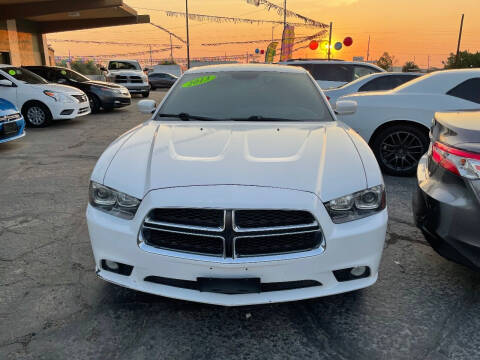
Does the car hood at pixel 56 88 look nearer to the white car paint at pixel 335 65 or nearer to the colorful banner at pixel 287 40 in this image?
the white car paint at pixel 335 65

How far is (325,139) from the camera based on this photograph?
9.13ft

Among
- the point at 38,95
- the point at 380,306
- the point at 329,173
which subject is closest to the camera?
the point at 329,173

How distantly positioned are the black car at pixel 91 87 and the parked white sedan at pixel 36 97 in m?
2.28

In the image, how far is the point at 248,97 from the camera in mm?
3584

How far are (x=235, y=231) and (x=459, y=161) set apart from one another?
147 cm

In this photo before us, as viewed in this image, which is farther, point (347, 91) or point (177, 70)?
point (177, 70)

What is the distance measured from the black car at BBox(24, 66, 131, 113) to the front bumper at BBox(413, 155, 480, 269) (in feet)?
40.4

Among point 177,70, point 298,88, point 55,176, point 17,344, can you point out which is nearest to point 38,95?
point 55,176

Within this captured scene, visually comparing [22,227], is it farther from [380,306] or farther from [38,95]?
[38,95]

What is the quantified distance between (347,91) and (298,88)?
4.65m

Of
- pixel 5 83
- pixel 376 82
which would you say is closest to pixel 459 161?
pixel 376 82

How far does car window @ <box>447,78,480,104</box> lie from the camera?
5.23 meters

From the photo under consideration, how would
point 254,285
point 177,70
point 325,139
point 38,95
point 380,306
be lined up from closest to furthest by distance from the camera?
point 254,285
point 380,306
point 325,139
point 38,95
point 177,70

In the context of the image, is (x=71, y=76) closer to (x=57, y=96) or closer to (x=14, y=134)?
(x=57, y=96)
